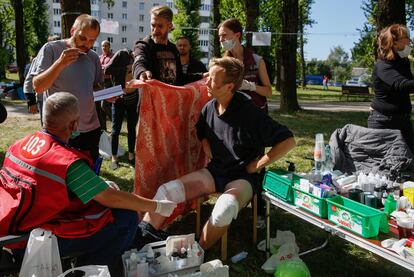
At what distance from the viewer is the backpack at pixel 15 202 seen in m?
1.84

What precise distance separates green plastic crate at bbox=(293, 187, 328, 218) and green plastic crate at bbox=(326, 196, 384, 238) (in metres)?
0.05

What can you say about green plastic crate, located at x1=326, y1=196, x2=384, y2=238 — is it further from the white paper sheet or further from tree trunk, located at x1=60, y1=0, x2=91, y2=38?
tree trunk, located at x1=60, y1=0, x2=91, y2=38

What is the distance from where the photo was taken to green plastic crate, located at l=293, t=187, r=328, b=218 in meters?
2.41

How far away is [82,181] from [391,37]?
9.07ft

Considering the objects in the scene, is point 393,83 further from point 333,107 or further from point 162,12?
point 333,107

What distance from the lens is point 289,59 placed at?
37.4 feet

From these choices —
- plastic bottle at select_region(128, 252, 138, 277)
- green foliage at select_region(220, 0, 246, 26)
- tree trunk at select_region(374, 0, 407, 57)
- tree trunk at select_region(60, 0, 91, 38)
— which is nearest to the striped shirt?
plastic bottle at select_region(128, 252, 138, 277)

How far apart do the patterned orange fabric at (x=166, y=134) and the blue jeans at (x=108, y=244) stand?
0.96 m

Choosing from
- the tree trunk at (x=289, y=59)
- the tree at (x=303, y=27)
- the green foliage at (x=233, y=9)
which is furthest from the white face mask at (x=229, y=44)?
the tree at (x=303, y=27)

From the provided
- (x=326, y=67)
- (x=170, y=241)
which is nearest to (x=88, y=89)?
(x=170, y=241)

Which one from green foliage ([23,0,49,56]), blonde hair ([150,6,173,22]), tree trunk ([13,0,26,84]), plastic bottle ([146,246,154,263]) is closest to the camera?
plastic bottle ([146,246,154,263])

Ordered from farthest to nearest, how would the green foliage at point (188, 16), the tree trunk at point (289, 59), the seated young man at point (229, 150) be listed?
the green foliage at point (188, 16) → the tree trunk at point (289, 59) → the seated young man at point (229, 150)

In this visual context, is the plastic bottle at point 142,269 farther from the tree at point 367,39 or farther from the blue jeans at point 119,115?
the tree at point 367,39

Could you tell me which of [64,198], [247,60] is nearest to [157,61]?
[247,60]
